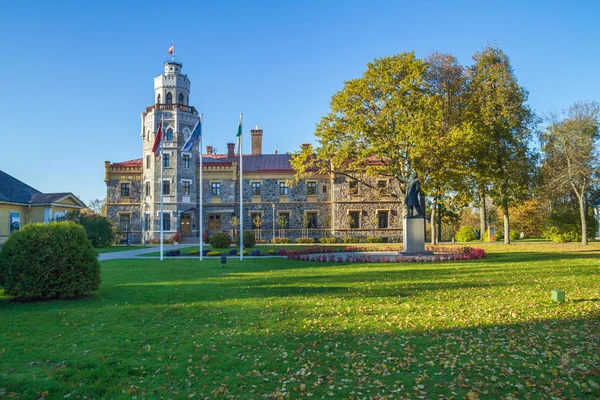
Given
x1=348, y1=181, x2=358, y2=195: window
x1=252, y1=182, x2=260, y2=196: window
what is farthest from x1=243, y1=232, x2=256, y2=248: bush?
x1=348, y1=181, x2=358, y2=195: window

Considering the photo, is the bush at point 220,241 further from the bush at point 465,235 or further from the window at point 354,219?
the bush at point 465,235

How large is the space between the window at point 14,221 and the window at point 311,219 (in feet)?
81.8

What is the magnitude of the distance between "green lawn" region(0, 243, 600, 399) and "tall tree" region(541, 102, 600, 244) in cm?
2131

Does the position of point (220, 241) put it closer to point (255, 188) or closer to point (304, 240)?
point (304, 240)

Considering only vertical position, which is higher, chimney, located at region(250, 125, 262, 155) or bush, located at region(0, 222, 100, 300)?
chimney, located at region(250, 125, 262, 155)

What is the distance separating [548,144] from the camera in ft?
108

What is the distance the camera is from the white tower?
4178cm

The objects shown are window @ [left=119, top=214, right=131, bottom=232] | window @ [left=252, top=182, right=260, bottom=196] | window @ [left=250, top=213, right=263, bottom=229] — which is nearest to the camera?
window @ [left=250, top=213, right=263, bottom=229]

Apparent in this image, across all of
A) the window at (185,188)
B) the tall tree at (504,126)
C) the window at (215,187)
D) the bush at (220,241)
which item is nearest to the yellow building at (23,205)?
the window at (185,188)

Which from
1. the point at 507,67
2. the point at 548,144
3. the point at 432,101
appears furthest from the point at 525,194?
the point at 432,101

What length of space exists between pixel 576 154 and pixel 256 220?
2777 cm

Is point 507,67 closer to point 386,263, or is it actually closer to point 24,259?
point 386,263

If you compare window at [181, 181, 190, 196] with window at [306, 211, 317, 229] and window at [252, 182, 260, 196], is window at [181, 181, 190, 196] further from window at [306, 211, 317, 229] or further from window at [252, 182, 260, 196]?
window at [306, 211, 317, 229]

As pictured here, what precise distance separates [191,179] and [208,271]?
92.9 ft
